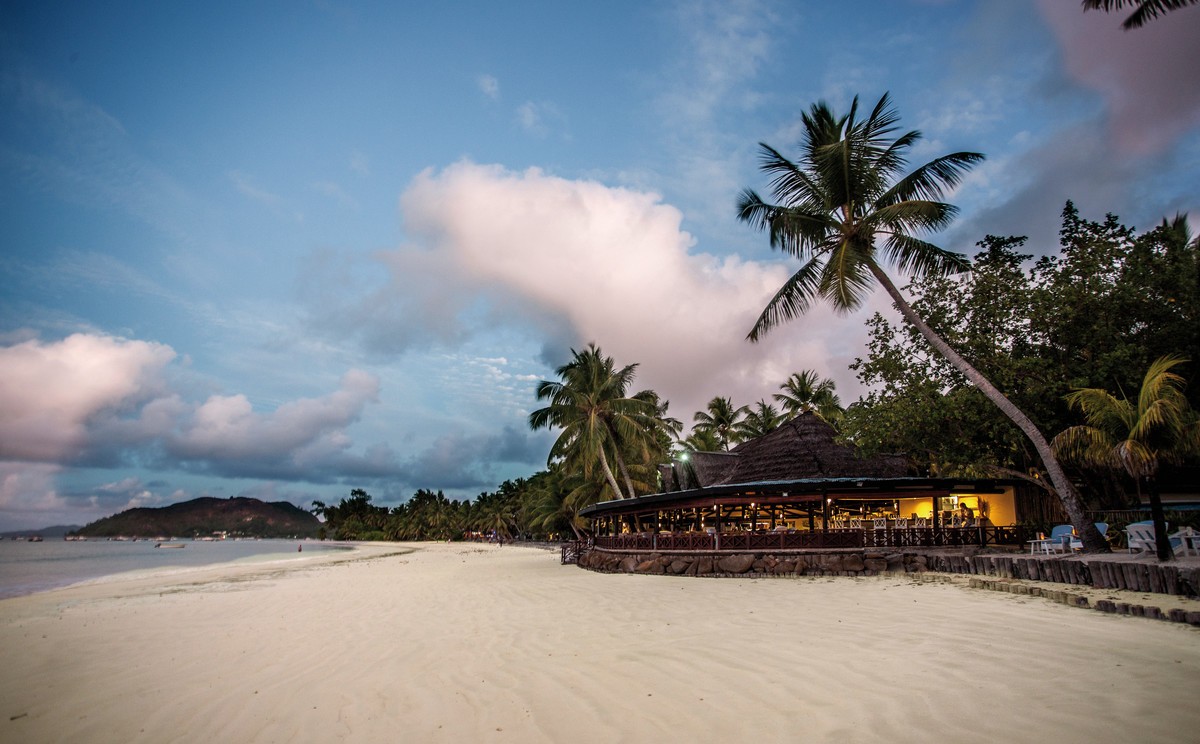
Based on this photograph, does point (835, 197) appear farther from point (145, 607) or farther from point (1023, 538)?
point (145, 607)

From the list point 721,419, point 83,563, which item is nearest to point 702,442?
point 721,419

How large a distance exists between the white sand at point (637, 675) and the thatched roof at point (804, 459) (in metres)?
9.51

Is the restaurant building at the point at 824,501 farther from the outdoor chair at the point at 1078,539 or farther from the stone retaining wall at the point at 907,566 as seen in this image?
the outdoor chair at the point at 1078,539

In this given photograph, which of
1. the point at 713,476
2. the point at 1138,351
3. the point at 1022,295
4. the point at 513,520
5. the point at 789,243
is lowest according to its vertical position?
the point at 513,520

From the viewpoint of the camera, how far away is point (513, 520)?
75500 mm

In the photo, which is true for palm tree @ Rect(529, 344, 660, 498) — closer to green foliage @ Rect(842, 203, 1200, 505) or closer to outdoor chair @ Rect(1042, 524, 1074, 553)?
green foliage @ Rect(842, 203, 1200, 505)

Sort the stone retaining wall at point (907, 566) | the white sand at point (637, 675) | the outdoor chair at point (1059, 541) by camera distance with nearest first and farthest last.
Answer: the white sand at point (637, 675) → the stone retaining wall at point (907, 566) → the outdoor chair at point (1059, 541)

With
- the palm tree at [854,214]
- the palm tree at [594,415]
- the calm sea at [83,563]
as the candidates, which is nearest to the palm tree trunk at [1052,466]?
the palm tree at [854,214]

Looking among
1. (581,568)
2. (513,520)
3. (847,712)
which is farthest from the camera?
(513,520)

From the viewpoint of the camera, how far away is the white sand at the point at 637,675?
165 inches

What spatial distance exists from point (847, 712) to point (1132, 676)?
2.46 m

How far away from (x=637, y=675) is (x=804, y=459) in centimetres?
1606

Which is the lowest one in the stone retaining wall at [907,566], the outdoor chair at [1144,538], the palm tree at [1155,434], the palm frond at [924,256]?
the stone retaining wall at [907,566]

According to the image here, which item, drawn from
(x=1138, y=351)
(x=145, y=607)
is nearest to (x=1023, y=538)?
(x=1138, y=351)
